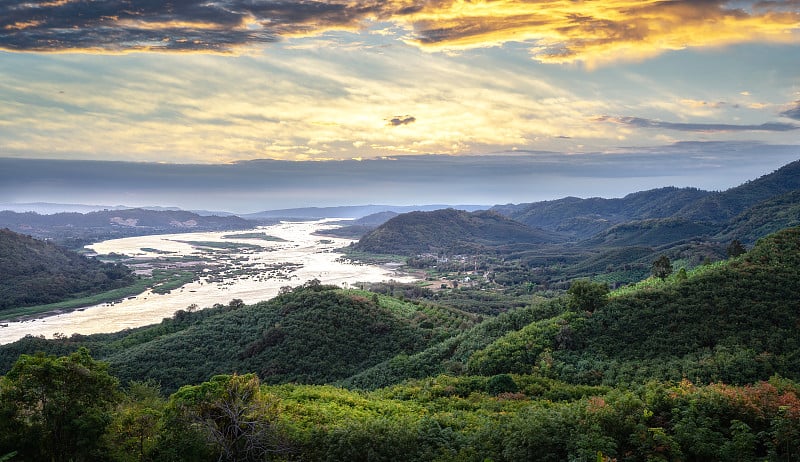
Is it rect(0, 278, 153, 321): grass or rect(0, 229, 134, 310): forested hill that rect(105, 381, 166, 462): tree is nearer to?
rect(0, 278, 153, 321): grass

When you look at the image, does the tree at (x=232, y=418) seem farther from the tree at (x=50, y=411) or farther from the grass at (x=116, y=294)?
the grass at (x=116, y=294)

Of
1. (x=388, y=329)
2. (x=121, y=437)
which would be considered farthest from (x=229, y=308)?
(x=121, y=437)

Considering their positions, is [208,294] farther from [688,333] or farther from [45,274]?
[688,333]

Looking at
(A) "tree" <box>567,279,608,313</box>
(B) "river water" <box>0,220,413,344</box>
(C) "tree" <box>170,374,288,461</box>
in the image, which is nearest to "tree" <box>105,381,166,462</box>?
(C) "tree" <box>170,374,288,461</box>

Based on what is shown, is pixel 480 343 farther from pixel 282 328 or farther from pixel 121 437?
pixel 121 437

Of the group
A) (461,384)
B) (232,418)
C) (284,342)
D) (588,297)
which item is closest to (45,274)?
(284,342)

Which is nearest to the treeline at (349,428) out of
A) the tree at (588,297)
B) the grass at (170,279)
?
the tree at (588,297)
